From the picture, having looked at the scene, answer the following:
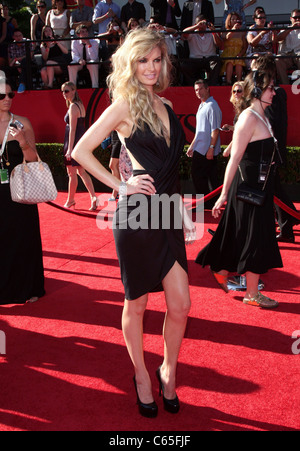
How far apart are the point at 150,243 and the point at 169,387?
853 millimetres

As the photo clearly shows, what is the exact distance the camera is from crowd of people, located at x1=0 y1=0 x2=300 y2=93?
10.0m

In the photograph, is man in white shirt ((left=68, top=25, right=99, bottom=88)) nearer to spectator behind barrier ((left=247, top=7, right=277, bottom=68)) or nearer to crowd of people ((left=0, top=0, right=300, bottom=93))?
crowd of people ((left=0, top=0, right=300, bottom=93))

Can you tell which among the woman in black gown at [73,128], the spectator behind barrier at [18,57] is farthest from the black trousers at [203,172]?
the spectator behind barrier at [18,57]

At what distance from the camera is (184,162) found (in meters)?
10.1

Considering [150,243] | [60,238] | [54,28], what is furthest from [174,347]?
[54,28]

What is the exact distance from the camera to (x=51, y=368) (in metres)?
3.68

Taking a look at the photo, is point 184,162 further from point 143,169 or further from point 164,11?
point 143,169

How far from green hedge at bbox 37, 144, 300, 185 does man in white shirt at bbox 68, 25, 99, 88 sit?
5.13ft

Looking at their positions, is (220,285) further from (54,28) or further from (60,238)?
(54,28)

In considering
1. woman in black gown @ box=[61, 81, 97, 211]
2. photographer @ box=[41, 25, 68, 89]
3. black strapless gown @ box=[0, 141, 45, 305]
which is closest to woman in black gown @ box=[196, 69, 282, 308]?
black strapless gown @ box=[0, 141, 45, 305]

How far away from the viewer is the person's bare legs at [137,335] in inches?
117

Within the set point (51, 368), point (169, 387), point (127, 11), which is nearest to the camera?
point (169, 387)

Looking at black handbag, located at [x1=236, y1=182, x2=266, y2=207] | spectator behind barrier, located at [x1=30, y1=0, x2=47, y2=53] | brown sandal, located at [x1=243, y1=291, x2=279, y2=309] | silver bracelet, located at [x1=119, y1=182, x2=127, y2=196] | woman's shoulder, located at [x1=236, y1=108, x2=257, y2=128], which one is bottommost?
brown sandal, located at [x1=243, y1=291, x2=279, y2=309]

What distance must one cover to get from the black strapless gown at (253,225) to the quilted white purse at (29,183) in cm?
160
